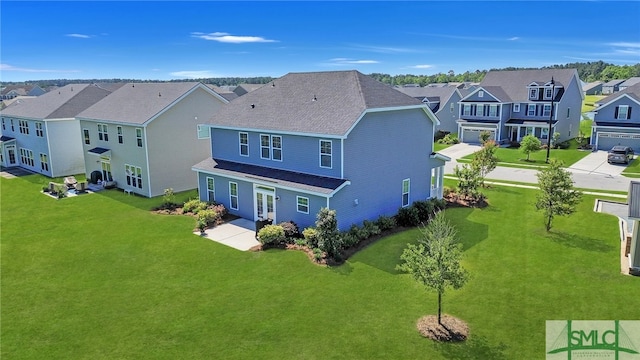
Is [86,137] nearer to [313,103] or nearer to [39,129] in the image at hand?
[39,129]

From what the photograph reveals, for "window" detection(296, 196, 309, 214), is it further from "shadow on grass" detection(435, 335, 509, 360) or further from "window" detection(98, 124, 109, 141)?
"window" detection(98, 124, 109, 141)

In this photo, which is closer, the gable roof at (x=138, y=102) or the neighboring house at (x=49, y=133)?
the gable roof at (x=138, y=102)

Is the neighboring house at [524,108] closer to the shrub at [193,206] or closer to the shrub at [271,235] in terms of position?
the shrub at [193,206]

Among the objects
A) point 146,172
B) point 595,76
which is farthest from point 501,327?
point 595,76

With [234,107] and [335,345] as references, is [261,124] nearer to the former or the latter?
[234,107]

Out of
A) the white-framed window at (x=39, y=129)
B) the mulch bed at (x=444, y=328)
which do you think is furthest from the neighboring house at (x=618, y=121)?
the white-framed window at (x=39, y=129)

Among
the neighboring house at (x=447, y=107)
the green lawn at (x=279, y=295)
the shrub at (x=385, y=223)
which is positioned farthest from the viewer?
the neighboring house at (x=447, y=107)

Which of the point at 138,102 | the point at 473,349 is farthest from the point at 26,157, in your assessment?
the point at 473,349
